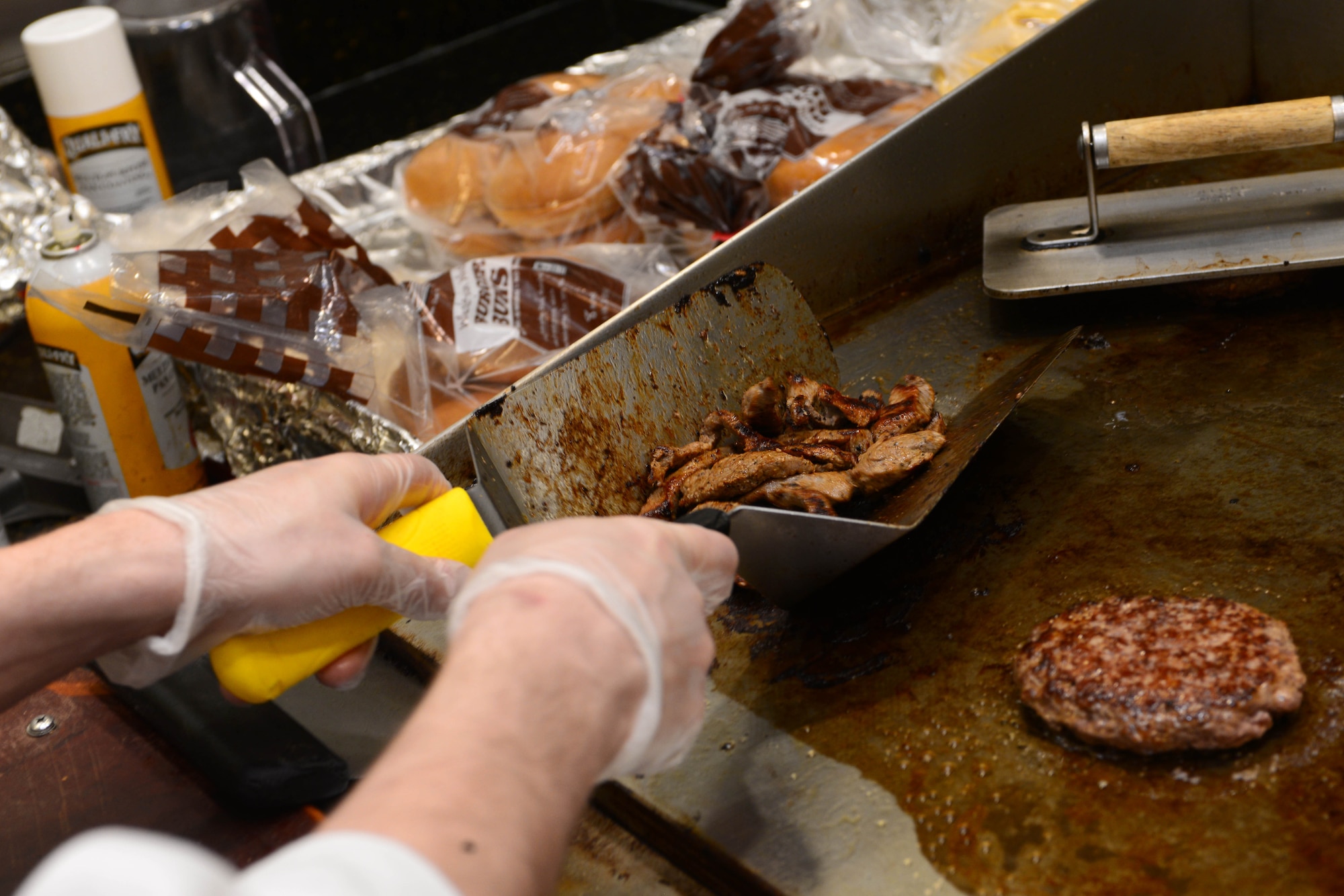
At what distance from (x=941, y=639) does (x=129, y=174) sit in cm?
195

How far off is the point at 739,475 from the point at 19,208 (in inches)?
73.5

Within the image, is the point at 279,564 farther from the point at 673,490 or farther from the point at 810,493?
the point at 810,493

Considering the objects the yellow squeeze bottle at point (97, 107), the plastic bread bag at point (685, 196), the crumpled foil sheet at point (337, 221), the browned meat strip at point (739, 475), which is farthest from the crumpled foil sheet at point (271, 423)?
the plastic bread bag at point (685, 196)

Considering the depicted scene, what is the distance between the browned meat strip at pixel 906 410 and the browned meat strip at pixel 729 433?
18 cm

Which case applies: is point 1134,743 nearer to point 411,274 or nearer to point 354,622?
point 354,622

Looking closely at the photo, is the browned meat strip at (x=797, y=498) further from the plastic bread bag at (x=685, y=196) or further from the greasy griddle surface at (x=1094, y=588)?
the plastic bread bag at (x=685, y=196)

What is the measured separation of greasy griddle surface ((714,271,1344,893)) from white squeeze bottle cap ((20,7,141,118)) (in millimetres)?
1588

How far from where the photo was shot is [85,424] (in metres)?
2.07

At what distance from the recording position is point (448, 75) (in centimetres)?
414

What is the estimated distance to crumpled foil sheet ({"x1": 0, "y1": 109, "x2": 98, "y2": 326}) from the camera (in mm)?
2379

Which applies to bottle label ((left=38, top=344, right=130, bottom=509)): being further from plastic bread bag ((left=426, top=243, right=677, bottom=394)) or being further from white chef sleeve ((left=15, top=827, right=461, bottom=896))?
white chef sleeve ((left=15, top=827, right=461, bottom=896))

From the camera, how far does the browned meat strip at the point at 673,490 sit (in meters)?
1.66

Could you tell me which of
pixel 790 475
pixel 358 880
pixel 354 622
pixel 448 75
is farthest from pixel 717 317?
pixel 448 75

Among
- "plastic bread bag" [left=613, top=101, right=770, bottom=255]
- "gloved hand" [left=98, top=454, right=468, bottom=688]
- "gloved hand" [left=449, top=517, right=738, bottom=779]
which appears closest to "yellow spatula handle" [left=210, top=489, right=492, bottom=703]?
"gloved hand" [left=98, top=454, right=468, bottom=688]
